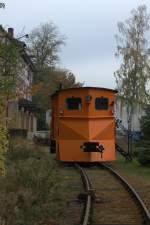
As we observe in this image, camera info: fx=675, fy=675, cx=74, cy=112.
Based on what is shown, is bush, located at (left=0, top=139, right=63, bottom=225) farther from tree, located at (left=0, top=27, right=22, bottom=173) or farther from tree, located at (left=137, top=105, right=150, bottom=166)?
tree, located at (left=137, top=105, right=150, bottom=166)

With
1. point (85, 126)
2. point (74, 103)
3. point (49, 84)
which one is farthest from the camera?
point (49, 84)

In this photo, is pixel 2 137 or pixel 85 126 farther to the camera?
pixel 85 126

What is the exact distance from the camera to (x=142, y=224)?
42.5 ft

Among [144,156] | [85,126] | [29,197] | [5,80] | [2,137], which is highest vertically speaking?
[5,80]

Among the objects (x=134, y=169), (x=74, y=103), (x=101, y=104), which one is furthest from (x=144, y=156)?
(x=74, y=103)

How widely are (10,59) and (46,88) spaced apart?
7331 cm

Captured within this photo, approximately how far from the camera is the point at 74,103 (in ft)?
94.5

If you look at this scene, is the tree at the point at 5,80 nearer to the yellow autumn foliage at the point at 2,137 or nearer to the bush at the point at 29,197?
the yellow autumn foliage at the point at 2,137

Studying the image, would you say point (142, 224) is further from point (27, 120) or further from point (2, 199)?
point (27, 120)

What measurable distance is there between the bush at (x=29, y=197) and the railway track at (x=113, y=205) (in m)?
0.74

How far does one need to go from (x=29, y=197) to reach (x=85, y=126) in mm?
15594

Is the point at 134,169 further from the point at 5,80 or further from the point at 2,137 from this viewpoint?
the point at 2,137

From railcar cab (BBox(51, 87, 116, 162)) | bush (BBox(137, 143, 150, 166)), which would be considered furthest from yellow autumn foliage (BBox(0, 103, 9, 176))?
bush (BBox(137, 143, 150, 166))

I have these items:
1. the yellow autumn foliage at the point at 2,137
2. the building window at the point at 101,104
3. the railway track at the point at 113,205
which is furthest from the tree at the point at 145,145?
the yellow autumn foliage at the point at 2,137
